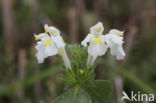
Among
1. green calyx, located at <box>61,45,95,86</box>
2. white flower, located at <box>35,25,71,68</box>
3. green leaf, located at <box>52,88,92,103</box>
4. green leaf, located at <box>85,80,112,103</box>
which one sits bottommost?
green leaf, located at <box>52,88,92,103</box>

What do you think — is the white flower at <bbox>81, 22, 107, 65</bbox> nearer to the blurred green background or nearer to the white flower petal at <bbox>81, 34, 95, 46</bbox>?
the white flower petal at <bbox>81, 34, 95, 46</bbox>

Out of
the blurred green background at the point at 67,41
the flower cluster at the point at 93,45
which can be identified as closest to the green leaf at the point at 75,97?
the flower cluster at the point at 93,45

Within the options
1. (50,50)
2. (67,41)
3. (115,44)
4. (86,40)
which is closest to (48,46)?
(50,50)

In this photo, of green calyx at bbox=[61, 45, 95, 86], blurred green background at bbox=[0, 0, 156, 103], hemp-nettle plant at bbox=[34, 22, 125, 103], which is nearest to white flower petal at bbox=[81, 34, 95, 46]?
hemp-nettle plant at bbox=[34, 22, 125, 103]

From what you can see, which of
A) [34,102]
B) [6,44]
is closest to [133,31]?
[34,102]

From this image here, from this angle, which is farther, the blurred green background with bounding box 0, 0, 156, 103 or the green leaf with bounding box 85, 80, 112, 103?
the blurred green background with bounding box 0, 0, 156, 103

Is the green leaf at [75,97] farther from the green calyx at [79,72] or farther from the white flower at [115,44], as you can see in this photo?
the white flower at [115,44]

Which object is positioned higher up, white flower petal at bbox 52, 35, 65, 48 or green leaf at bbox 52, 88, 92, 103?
white flower petal at bbox 52, 35, 65, 48

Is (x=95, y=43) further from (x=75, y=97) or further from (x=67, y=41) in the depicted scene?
(x=67, y=41)
